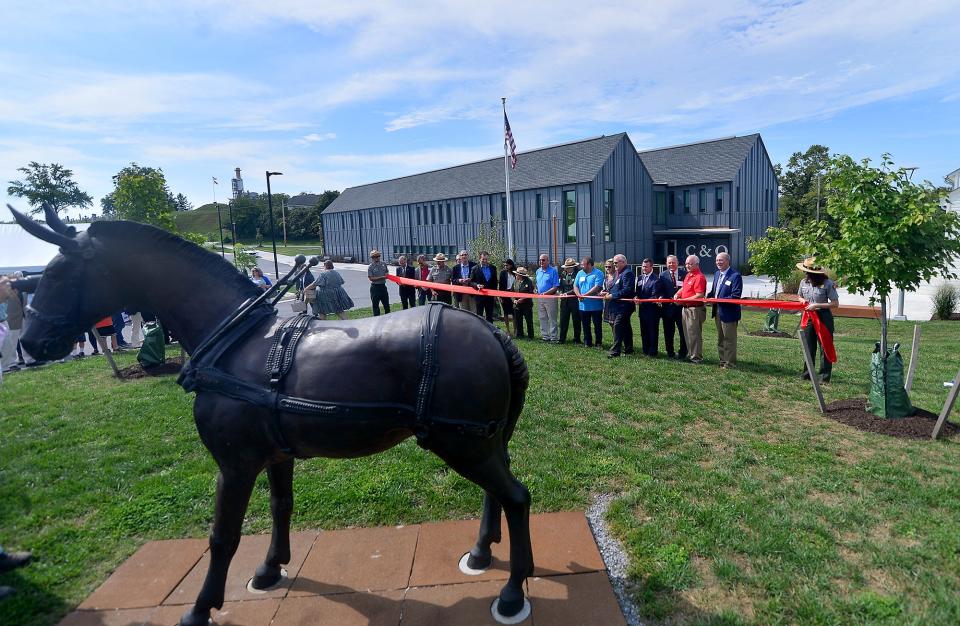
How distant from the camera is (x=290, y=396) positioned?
10.7ft

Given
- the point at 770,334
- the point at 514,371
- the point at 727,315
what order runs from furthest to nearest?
the point at 770,334 < the point at 727,315 < the point at 514,371

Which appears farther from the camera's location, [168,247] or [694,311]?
[694,311]

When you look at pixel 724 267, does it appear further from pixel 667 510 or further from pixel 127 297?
pixel 127 297

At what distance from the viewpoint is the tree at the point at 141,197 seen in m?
15.2

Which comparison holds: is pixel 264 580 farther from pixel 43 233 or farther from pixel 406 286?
pixel 406 286

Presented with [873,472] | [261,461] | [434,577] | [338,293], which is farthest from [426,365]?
[338,293]

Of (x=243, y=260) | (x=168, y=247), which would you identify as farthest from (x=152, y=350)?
(x=243, y=260)

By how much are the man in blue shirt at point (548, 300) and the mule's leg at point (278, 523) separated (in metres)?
9.81

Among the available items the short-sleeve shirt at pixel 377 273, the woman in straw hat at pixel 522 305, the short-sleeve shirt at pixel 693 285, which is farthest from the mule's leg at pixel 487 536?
the short-sleeve shirt at pixel 377 273

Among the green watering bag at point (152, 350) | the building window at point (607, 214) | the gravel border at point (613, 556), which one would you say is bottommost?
the gravel border at point (613, 556)

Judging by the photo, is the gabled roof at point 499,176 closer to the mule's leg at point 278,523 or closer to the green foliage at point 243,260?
the green foliage at point 243,260

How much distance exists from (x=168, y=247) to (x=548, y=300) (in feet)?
34.2

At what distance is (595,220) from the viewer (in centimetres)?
3638

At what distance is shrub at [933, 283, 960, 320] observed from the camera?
18.8 m
